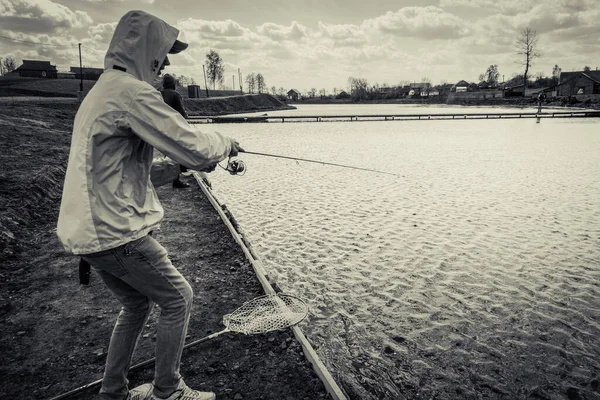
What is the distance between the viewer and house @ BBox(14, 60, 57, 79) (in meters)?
94.6

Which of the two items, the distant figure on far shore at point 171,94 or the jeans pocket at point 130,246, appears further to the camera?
the distant figure on far shore at point 171,94

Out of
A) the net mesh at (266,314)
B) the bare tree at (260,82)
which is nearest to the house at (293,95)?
the bare tree at (260,82)

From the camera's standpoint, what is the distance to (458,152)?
19047 mm

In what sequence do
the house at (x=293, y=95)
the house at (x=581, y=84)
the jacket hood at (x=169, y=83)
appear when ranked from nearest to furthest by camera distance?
the jacket hood at (x=169, y=83) → the house at (x=581, y=84) → the house at (x=293, y=95)

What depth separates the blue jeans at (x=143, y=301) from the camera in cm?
233

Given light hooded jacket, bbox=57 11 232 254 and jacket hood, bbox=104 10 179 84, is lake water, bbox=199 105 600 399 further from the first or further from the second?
jacket hood, bbox=104 10 179 84

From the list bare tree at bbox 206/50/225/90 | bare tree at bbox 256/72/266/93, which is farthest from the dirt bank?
bare tree at bbox 256/72/266/93

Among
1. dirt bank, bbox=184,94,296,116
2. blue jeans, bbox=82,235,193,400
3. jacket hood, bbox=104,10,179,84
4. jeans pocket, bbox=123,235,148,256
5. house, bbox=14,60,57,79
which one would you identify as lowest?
blue jeans, bbox=82,235,193,400

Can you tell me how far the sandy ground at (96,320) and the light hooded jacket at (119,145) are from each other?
1.71 meters

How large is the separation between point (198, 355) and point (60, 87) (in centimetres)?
7299

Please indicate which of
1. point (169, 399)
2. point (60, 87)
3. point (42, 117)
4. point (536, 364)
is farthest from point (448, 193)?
point (60, 87)

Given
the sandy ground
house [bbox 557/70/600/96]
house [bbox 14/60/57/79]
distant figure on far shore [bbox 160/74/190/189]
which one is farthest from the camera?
house [bbox 14/60/57/79]

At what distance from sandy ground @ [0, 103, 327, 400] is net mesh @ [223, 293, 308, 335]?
10 centimetres

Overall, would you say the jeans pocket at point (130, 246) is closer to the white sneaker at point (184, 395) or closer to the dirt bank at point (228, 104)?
the white sneaker at point (184, 395)
